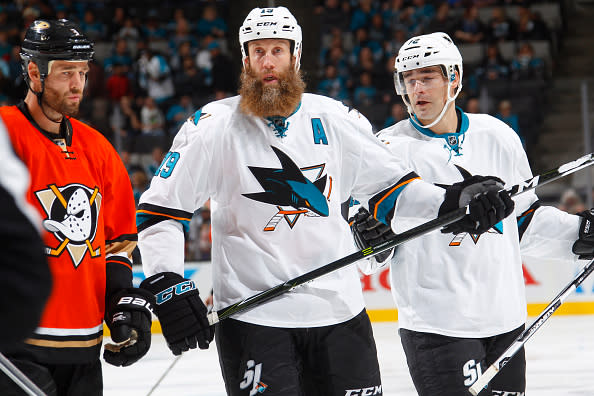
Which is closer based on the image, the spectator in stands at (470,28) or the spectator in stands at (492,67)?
the spectator in stands at (492,67)

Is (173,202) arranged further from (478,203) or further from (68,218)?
(478,203)

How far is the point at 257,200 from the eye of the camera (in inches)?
92.9

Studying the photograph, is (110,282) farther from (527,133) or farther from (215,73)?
(215,73)

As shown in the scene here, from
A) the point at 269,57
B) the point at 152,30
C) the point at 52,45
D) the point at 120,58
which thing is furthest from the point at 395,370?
the point at 152,30

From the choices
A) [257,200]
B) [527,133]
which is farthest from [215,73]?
[257,200]

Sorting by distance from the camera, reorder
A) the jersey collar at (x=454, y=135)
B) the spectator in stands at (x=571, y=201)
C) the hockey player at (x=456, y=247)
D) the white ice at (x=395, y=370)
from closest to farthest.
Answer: the hockey player at (x=456, y=247) → the jersey collar at (x=454, y=135) → the white ice at (x=395, y=370) → the spectator in stands at (x=571, y=201)

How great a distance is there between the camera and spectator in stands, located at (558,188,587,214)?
6770 mm

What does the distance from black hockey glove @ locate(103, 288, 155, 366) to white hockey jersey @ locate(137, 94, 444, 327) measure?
3.9 inches

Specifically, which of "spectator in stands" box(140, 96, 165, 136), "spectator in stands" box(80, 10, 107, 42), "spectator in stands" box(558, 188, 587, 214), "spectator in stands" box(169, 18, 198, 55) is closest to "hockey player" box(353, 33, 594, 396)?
"spectator in stands" box(558, 188, 587, 214)

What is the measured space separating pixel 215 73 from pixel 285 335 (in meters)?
7.29

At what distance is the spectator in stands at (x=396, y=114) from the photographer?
758cm

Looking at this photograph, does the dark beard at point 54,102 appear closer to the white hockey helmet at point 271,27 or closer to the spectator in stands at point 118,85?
the white hockey helmet at point 271,27

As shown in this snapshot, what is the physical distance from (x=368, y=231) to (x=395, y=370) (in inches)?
103

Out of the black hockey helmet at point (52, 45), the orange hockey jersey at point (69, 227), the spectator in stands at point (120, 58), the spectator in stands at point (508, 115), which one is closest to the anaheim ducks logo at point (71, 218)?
the orange hockey jersey at point (69, 227)
